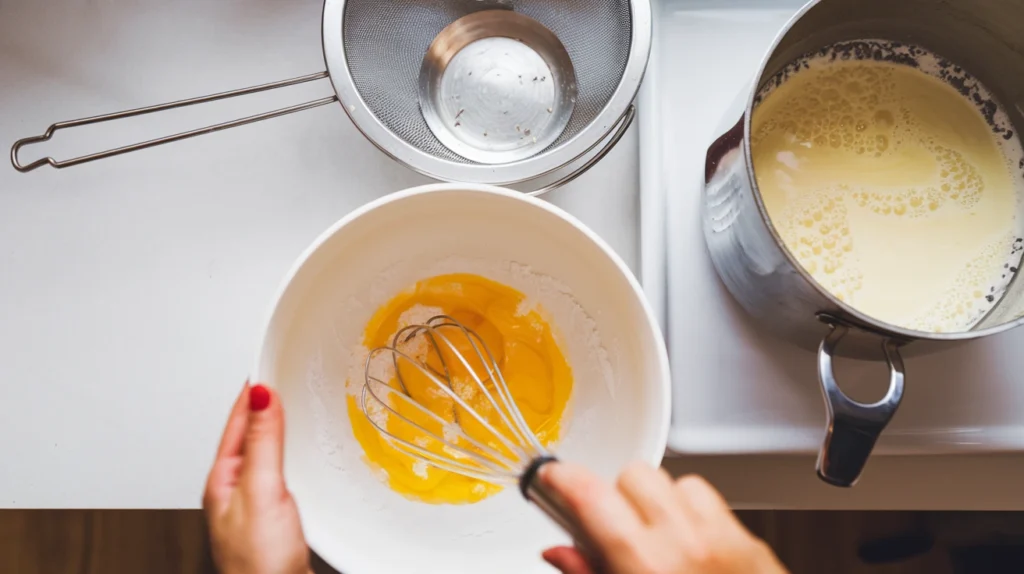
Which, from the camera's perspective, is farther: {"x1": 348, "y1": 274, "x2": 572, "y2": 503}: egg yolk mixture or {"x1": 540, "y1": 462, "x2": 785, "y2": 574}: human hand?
{"x1": 348, "y1": 274, "x2": 572, "y2": 503}: egg yolk mixture

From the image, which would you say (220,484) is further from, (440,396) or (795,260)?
(795,260)

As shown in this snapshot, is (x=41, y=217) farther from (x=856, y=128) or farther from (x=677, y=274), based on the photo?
(x=856, y=128)

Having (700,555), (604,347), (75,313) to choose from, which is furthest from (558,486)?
(75,313)

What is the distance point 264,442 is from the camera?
0.41m

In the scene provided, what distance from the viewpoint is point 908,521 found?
788 millimetres

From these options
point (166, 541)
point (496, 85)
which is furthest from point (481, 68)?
point (166, 541)

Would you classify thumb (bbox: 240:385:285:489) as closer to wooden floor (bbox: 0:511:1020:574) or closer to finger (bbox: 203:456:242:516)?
finger (bbox: 203:456:242:516)

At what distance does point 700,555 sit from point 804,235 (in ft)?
0.78

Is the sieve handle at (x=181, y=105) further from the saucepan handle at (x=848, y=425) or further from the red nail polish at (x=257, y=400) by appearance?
the saucepan handle at (x=848, y=425)

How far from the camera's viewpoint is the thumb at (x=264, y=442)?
401 millimetres

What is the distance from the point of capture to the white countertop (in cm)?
55

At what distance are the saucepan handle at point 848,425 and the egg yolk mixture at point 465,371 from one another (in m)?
0.21

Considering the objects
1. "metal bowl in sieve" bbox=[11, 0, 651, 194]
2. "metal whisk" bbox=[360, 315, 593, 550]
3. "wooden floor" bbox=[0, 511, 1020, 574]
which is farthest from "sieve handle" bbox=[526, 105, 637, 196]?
"wooden floor" bbox=[0, 511, 1020, 574]

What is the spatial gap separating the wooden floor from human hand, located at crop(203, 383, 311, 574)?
47 centimetres
